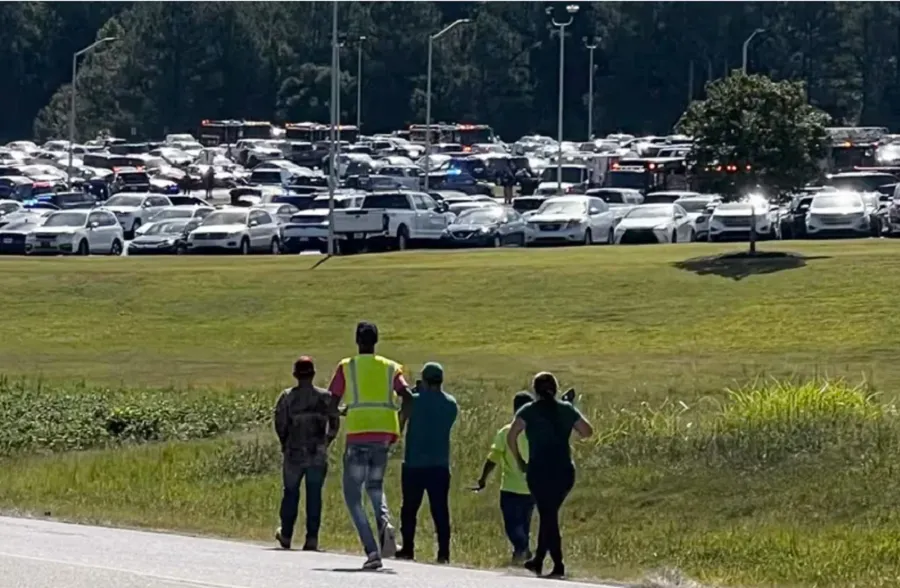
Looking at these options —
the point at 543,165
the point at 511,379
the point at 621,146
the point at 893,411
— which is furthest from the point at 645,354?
the point at 621,146

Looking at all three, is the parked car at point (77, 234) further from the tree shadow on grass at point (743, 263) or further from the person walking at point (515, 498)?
the person walking at point (515, 498)

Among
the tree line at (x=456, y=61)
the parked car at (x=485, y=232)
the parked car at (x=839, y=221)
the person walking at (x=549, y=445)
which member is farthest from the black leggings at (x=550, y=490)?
the tree line at (x=456, y=61)

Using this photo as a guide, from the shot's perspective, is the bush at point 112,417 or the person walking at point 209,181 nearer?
the bush at point 112,417

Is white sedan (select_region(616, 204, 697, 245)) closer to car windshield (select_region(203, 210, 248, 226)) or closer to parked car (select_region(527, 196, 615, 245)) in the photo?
parked car (select_region(527, 196, 615, 245))

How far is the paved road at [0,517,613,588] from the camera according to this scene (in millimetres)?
14047

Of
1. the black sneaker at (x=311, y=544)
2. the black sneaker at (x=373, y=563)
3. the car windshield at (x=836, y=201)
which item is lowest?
the black sneaker at (x=311, y=544)

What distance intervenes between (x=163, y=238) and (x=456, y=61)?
70.8 m

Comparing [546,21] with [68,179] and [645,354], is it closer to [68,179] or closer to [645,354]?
[68,179]

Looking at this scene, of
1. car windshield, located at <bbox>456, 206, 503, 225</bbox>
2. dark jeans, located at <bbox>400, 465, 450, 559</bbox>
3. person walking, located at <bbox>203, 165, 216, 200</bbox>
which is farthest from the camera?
person walking, located at <bbox>203, 165, 216, 200</bbox>

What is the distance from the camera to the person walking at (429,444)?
16.3m

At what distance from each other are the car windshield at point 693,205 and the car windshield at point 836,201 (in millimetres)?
4861

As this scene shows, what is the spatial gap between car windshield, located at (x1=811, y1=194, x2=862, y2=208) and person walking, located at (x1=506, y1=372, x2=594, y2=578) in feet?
133

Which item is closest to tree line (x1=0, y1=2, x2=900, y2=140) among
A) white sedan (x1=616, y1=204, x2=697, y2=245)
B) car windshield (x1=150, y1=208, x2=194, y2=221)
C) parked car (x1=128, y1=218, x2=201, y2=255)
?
car windshield (x1=150, y1=208, x2=194, y2=221)

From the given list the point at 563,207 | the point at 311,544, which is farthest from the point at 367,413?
the point at 563,207
